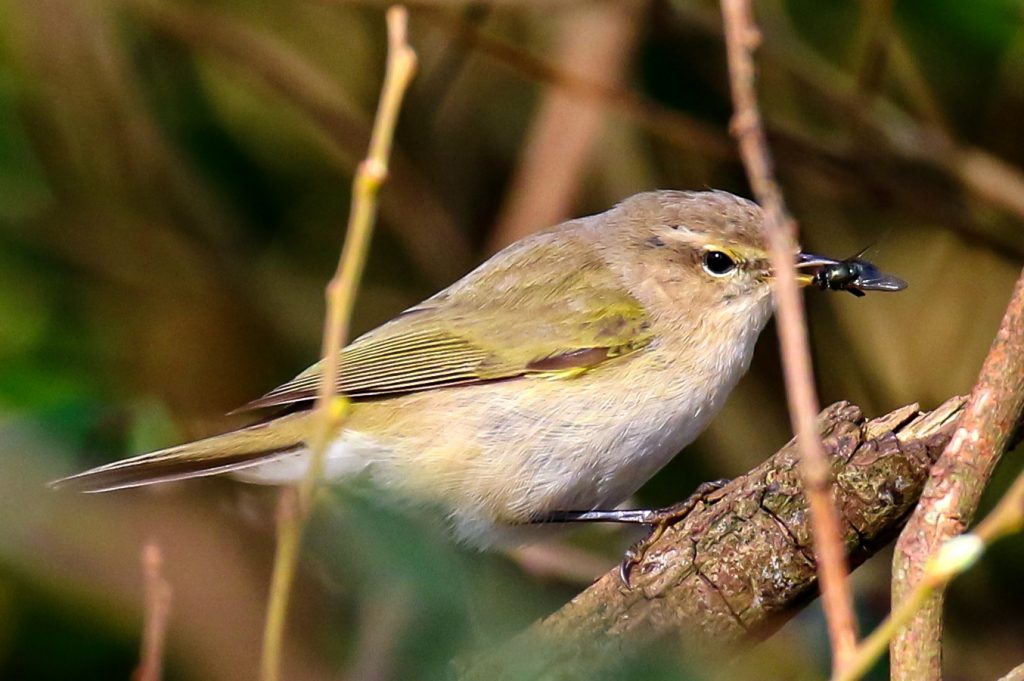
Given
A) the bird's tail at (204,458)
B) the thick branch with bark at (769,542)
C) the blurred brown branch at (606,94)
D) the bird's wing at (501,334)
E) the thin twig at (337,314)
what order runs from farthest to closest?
the blurred brown branch at (606,94) < the bird's wing at (501,334) < the bird's tail at (204,458) < the thick branch with bark at (769,542) < the thin twig at (337,314)

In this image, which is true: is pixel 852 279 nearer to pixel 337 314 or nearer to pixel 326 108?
pixel 337 314

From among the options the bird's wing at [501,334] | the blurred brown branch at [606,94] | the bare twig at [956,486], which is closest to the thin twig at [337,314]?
the bare twig at [956,486]

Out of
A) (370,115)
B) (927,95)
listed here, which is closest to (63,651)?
(370,115)

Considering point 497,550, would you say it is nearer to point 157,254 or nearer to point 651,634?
point 651,634

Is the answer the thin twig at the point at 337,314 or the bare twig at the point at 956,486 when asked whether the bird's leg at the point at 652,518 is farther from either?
the thin twig at the point at 337,314

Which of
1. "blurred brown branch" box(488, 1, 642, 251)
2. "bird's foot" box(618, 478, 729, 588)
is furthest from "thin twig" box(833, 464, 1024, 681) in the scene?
"blurred brown branch" box(488, 1, 642, 251)

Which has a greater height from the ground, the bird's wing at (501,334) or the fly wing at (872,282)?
the bird's wing at (501,334)
